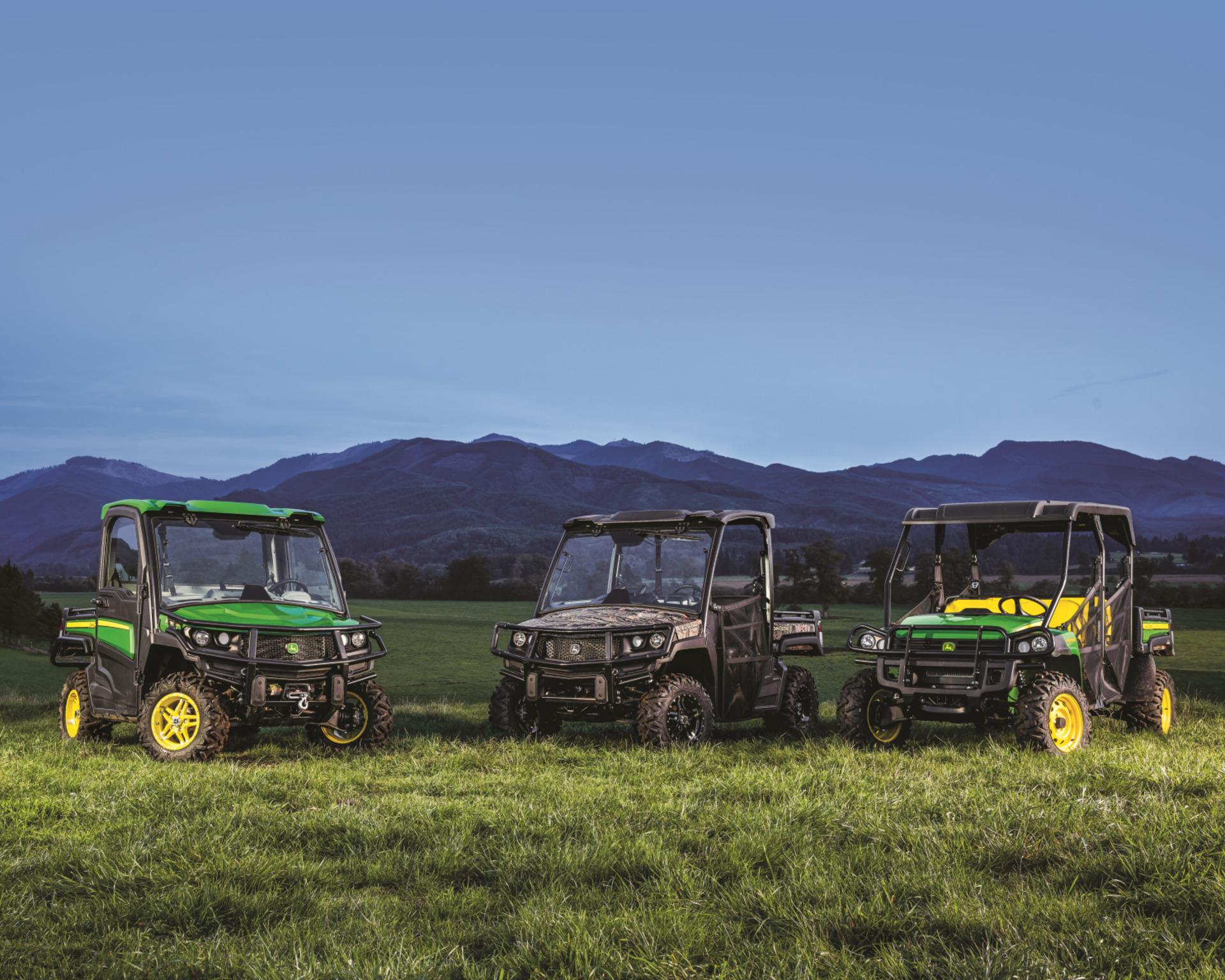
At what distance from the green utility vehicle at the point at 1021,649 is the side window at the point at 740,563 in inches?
55.4

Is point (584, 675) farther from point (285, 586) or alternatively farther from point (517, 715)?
point (285, 586)

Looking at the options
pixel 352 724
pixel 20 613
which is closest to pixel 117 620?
pixel 352 724

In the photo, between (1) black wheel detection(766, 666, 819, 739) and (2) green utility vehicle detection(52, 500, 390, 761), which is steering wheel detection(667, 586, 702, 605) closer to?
(1) black wheel detection(766, 666, 819, 739)

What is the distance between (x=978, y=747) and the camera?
10.9m

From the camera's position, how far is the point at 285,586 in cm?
1252

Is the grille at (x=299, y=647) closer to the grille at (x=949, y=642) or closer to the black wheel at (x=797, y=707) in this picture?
the black wheel at (x=797, y=707)

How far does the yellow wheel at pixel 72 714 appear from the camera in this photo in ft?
40.8

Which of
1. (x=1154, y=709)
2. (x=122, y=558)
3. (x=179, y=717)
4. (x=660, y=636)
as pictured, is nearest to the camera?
(x=179, y=717)

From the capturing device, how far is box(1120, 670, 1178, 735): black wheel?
13.2 metres

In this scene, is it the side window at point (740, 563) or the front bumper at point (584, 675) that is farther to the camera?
the side window at point (740, 563)

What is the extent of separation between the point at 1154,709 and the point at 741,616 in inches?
200

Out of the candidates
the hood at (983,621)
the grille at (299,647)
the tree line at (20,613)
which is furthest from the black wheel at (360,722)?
the tree line at (20,613)

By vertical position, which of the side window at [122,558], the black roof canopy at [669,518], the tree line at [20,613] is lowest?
the tree line at [20,613]

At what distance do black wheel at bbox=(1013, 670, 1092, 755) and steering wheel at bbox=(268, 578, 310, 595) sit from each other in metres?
7.46
